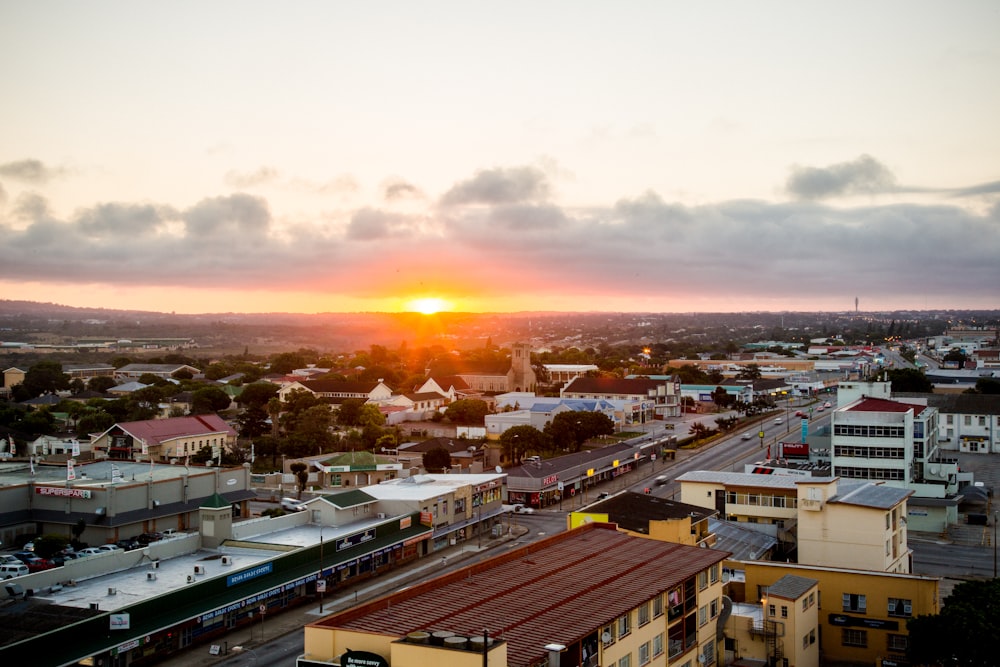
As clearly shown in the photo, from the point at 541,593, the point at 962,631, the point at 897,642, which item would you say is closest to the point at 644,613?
the point at 541,593

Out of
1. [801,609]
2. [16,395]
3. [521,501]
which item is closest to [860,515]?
[801,609]

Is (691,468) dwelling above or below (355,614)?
below

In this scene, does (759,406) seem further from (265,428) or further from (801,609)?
(801,609)

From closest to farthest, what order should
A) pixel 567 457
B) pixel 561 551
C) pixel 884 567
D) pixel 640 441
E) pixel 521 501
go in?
pixel 561 551 → pixel 884 567 → pixel 521 501 → pixel 567 457 → pixel 640 441

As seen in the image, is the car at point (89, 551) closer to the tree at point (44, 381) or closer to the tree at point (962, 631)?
the tree at point (962, 631)

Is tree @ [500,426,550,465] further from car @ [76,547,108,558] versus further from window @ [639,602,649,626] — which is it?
window @ [639,602,649,626]

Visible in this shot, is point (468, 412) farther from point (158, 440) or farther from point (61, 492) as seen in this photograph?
point (61, 492)

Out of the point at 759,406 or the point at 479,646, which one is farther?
the point at 759,406
